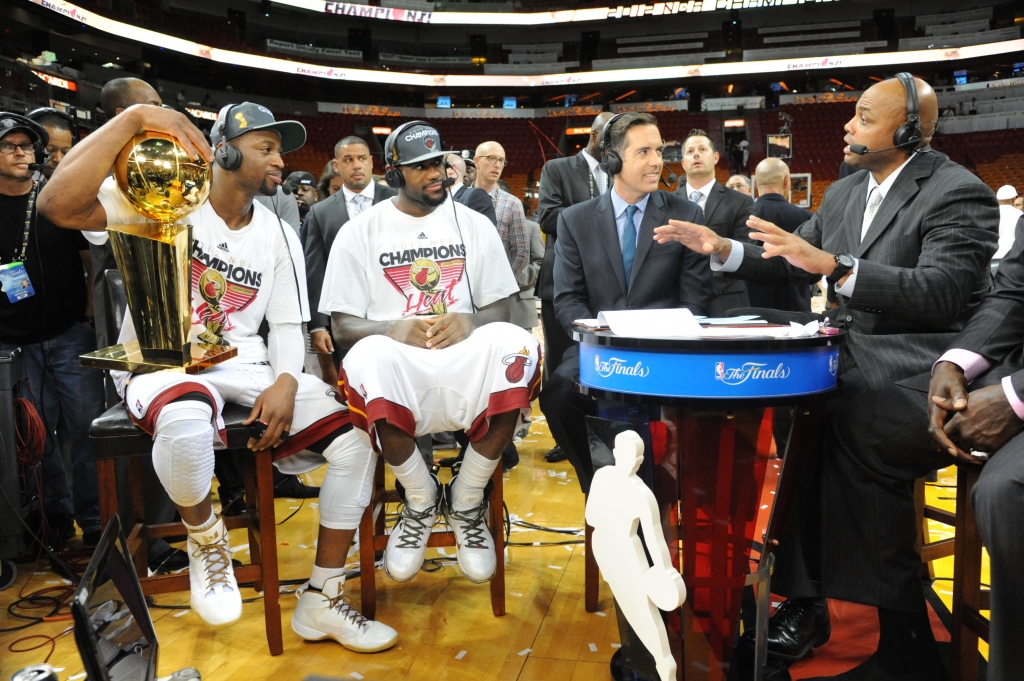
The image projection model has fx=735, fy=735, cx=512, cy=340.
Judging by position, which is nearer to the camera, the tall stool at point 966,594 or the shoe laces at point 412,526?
the tall stool at point 966,594

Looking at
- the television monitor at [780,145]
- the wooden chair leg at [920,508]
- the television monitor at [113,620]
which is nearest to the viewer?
the television monitor at [113,620]

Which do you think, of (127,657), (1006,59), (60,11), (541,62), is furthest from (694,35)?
(127,657)

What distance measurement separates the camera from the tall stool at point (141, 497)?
2033mm

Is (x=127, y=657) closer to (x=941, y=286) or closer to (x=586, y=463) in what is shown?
(x=586, y=463)

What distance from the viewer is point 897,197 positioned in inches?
81.5

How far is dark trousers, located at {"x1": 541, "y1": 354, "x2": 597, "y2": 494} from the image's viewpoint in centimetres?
223

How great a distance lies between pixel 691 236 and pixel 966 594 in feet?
3.71

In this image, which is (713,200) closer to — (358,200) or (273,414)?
(358,200)

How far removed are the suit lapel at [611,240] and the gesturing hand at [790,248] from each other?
0.67 meters

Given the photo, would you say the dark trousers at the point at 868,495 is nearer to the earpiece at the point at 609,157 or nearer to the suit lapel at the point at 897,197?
the suit lapel at the point at 897,197

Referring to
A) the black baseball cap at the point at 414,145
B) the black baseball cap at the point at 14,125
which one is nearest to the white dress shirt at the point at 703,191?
the black baseball cap at the point at 414,145

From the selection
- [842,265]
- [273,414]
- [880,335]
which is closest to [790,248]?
[842,265]

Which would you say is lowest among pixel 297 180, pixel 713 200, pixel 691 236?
pixel 691 236

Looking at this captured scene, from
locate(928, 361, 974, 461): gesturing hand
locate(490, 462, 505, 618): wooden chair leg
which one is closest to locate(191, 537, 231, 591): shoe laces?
locate(490, 462, 505, 618): wooden chair leg
